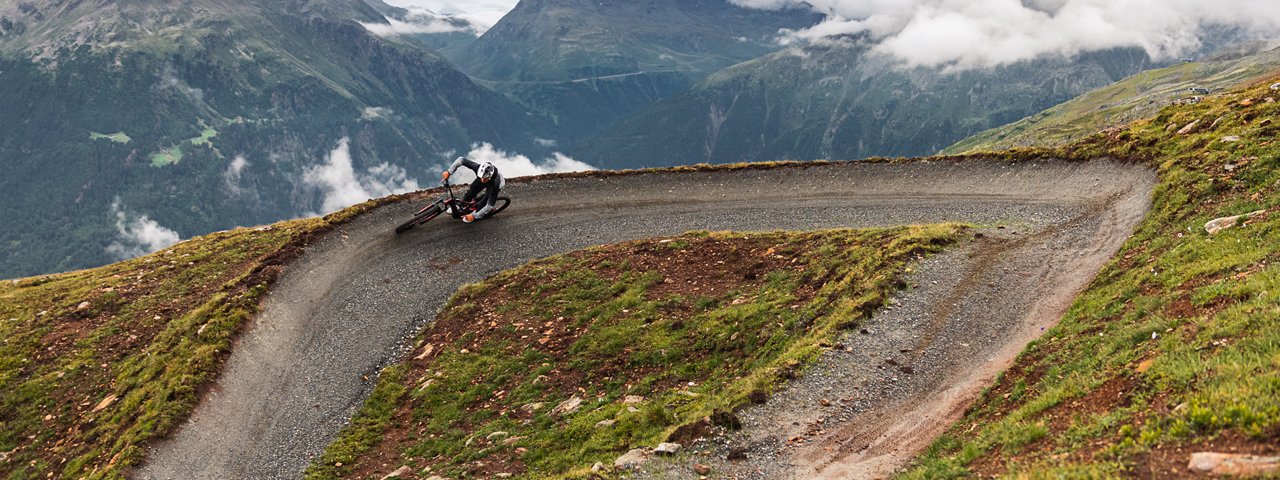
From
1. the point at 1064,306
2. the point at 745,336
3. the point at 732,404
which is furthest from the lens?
the point at 745,336

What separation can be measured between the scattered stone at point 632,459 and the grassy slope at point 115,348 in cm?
1757

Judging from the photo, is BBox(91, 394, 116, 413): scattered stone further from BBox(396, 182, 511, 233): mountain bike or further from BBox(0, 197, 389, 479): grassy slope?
BBox(396, 182, 511, 233): mountain bike

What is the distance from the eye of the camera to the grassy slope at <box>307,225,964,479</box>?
1762 centimetres

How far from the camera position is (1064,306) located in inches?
743

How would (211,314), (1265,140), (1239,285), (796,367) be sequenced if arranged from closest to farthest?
1. (1239,285)
2. (796,367)
3. (1265,140)
4. (211,314)

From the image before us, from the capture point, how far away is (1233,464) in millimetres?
7898

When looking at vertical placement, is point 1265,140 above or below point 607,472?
above

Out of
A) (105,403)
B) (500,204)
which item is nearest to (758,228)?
(500,204)

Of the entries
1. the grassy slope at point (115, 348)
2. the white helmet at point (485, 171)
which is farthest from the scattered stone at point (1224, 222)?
the grassy slope at point (115, 348)

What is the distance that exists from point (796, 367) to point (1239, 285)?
944 centimetres

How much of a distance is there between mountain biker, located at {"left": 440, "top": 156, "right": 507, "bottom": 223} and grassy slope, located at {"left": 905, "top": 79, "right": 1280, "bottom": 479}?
1080 inches

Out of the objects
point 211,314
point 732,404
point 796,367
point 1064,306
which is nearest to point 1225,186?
point 1064,306

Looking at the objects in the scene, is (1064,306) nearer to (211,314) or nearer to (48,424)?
(211,314)

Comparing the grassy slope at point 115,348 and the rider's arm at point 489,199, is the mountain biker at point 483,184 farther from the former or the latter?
the grassy slope at point 115,348
